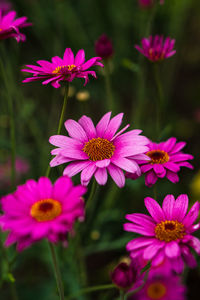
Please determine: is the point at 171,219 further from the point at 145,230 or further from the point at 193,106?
the point at 193,106

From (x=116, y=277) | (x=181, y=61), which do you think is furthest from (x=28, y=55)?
(x=116, y=277)

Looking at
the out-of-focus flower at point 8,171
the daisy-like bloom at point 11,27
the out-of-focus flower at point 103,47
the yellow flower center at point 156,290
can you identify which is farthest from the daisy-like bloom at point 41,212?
the out-of-focus flower at point 8,171

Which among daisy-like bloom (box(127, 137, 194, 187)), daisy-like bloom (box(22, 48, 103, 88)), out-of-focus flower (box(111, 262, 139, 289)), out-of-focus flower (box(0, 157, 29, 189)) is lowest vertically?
out-of-focus flower (box(0, 157, 29, 189))

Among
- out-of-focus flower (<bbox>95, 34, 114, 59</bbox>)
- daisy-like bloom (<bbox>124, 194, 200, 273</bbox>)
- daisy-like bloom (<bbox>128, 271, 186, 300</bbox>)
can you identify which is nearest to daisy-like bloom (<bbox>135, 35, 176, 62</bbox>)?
out-of-focus flower (<bbox>95, 34, 114, 59</bbox>)

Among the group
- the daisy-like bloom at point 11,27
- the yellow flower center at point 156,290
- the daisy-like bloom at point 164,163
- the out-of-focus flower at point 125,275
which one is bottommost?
the yellow flower center at point 156,290

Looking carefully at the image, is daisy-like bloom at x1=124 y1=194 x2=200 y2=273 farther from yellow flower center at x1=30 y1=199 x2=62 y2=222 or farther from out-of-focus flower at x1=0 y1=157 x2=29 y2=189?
out-of-focus flower at x1=0 y1=157 x2=29 y2=189

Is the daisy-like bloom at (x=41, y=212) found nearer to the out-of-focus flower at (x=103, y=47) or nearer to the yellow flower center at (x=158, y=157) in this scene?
the yellow flower center at (x=158, y=157)
